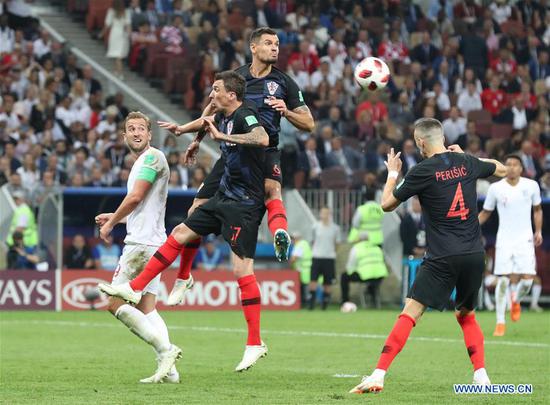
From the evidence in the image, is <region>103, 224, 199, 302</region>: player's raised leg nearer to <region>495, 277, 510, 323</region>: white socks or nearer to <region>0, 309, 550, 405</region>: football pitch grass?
<region>0, 309, 550, 405</region>: football pitch grass

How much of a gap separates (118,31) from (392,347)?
67.8 feet

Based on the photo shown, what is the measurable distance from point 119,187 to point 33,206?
5.47 ft

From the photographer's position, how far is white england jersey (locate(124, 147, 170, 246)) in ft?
38.2

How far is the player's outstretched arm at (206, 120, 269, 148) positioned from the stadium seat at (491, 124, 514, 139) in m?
19.3

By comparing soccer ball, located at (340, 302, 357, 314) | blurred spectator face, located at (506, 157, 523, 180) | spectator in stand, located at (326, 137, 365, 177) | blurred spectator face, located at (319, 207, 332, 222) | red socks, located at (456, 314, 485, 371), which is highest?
spectator in stand, located at (326, 137, 365, 177)

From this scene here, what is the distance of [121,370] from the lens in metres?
13.0

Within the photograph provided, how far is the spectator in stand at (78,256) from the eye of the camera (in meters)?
24.7

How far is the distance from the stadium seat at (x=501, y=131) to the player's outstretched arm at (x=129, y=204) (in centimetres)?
1963

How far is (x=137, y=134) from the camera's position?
1163 cm

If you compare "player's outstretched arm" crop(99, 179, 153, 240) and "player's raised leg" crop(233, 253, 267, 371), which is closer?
"player's outstretched arm" crop(99, 179, 153, 240)

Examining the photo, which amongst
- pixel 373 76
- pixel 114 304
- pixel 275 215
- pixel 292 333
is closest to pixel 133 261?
pixel 114 304

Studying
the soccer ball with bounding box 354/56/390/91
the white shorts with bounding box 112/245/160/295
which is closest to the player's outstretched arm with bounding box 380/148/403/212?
the white shorts with bounding box 112/245/160/295

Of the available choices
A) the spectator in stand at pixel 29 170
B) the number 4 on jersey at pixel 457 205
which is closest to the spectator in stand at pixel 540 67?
the spectator in stand at pixel 29 170

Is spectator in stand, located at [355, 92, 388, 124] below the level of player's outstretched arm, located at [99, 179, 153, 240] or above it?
above
